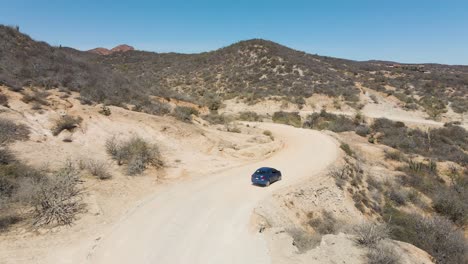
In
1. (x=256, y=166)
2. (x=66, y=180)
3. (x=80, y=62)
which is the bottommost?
(x=256, y=166)

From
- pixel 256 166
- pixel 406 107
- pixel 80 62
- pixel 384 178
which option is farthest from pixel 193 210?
pixel 406 107

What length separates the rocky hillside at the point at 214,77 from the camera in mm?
29091

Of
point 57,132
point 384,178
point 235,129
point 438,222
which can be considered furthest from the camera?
point 235,129

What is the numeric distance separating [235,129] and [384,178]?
14457 mm

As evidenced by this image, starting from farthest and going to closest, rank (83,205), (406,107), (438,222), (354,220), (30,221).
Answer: (406,107), (354,220), (438,222), (83,205), (30,221)

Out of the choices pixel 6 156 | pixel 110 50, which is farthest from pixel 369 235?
pixel 110 50

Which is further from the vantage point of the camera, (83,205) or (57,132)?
(57,132)

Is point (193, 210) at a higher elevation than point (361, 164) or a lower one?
higher

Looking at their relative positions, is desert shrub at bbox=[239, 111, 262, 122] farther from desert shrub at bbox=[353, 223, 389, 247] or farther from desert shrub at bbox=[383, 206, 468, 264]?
desert shrub at bbox=[353, 223, 389, 247]

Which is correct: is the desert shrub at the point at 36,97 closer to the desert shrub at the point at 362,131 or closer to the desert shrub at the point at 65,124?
the desert shrub at the point at 65,124

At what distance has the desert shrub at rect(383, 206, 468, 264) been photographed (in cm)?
1385

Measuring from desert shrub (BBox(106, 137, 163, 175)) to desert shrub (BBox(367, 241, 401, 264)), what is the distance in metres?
13.6

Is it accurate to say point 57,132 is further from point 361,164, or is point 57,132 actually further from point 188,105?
point 361,164

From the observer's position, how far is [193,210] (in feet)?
48.7
